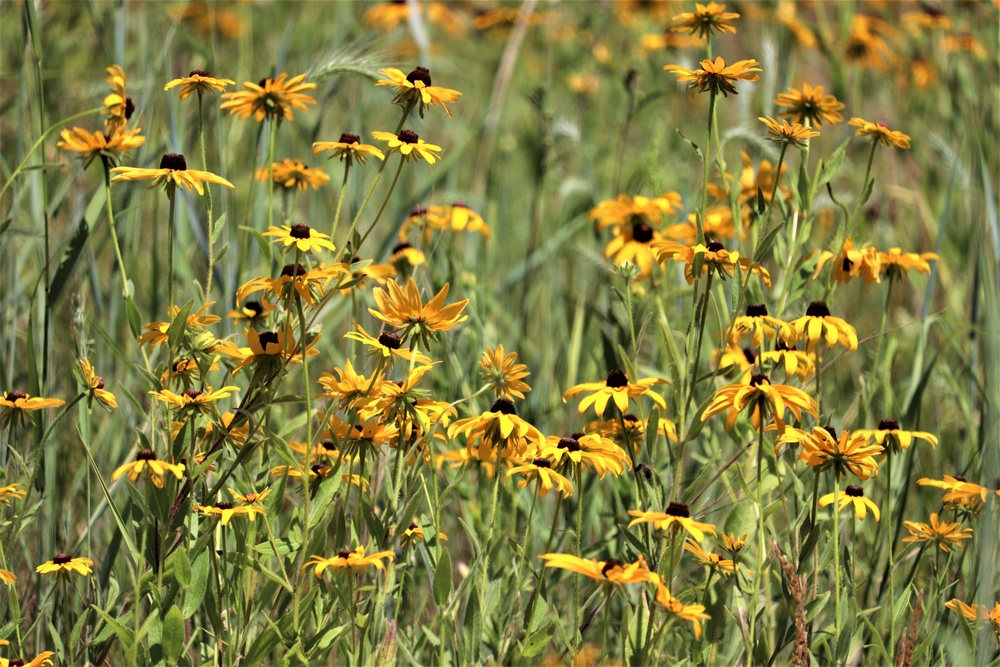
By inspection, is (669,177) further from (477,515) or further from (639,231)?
(477,515)

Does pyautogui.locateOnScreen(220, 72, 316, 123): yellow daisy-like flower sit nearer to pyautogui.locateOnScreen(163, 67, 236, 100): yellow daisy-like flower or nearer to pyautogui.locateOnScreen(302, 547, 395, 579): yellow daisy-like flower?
pyautogui.locateOnScreen(163, 67, 236, 100): yellow daisy-like flower

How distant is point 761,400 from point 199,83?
1066 mm

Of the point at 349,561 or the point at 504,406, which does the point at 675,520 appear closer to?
the point at 504,406

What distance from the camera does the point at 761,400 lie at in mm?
1643

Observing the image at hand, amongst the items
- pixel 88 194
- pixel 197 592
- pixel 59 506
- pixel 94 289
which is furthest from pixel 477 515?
pixel 88 194

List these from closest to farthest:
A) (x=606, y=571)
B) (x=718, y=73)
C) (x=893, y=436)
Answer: (x=606, y=571) → (x=718, y=73) → (x=893, y=436)

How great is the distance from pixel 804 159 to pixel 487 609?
1026 millimetres

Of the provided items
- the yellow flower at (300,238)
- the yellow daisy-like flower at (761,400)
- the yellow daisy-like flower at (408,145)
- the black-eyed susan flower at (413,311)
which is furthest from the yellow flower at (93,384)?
the yellow daisy-like flower at (761,400)

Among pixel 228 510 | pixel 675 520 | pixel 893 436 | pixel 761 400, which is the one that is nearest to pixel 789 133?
pixel 761 400

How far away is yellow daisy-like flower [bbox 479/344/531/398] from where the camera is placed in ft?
5.59

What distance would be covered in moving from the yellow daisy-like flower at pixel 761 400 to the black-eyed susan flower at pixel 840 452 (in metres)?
0.05

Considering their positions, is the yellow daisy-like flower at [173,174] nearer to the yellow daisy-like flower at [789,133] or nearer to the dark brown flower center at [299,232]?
the dark brown flower center at [299,232]

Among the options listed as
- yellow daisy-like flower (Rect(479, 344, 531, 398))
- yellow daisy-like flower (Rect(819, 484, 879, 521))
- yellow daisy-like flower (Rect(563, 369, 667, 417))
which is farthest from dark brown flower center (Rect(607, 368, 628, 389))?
yellow daisy-like flower (Rect(819, 484, 879, 521))

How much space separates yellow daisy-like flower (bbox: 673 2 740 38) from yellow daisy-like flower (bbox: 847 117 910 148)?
309 millimetres
